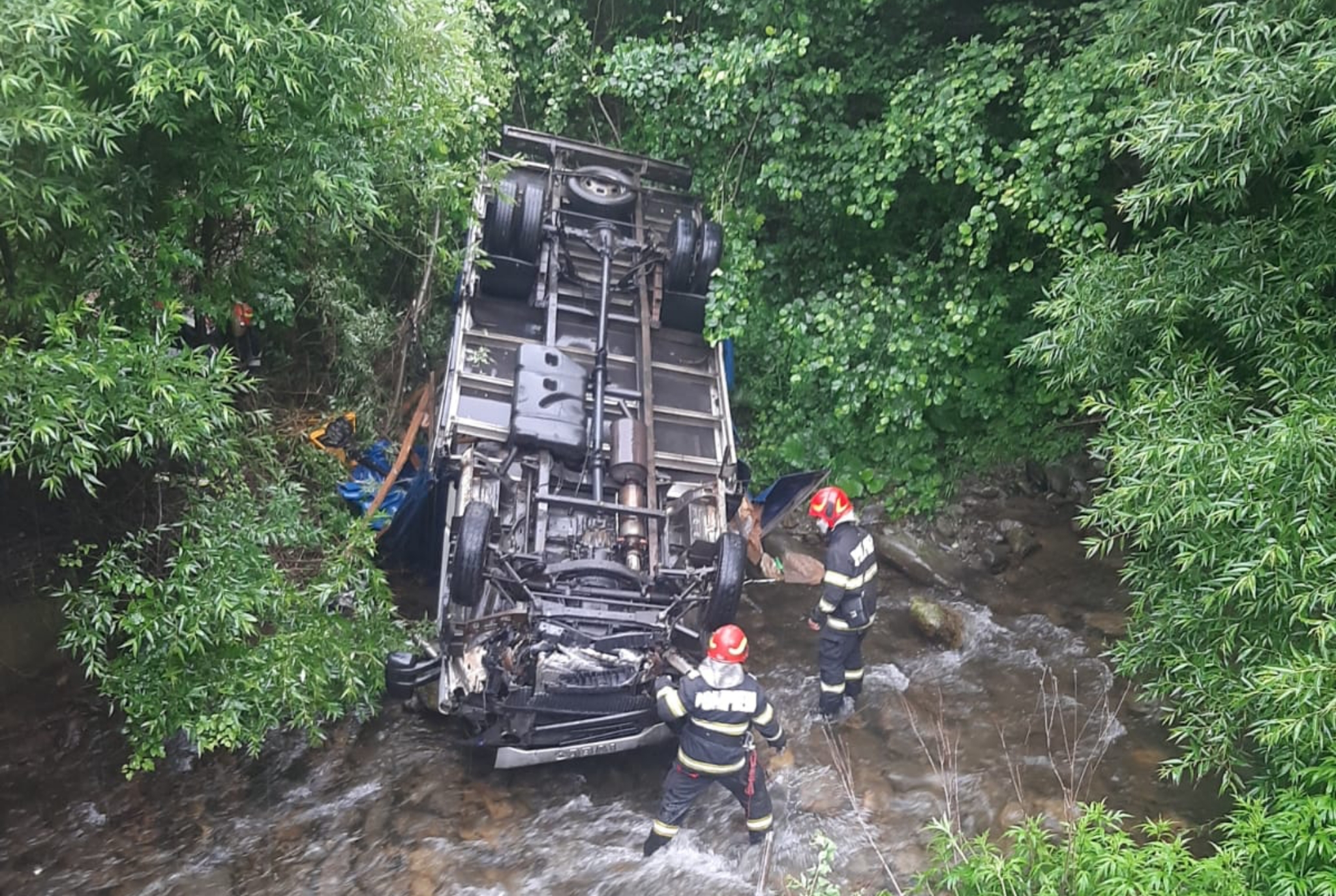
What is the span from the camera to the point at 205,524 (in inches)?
169

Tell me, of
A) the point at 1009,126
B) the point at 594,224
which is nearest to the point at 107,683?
the point at 594,224

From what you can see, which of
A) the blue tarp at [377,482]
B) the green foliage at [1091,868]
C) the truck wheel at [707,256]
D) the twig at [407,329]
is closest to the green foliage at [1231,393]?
the green foliage at [1091,868]

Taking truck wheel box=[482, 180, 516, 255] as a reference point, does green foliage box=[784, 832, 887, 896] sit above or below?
below

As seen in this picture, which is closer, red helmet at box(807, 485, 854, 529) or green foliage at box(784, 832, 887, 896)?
green foliage at box(784, 832, 887, 896)

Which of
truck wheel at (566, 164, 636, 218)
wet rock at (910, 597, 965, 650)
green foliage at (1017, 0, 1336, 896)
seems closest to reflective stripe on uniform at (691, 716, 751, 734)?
green foliage at (1017, 0, 1336, 896)

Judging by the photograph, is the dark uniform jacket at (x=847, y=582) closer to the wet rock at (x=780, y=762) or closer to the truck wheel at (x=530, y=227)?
the wet rock at (x=780, y=762)

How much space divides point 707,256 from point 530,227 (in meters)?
1.38

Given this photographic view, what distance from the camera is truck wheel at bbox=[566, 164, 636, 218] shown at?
706 centimetres

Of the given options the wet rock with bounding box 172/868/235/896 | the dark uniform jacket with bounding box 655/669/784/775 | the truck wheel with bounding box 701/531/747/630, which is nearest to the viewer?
the wet rock with bounding box 172/868/235/896

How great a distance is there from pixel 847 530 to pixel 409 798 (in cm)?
300

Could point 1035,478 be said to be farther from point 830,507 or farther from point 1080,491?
point 830,507

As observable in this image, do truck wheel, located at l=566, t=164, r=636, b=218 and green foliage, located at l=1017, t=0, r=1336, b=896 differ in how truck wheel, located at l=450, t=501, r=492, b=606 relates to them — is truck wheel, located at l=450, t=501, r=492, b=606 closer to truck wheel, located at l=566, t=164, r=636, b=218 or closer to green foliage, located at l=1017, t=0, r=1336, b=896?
green foliage, located at l=1017, t=0, r=1336, b=896

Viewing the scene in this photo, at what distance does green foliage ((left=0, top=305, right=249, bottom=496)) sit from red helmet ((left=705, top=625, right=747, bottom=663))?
250 cm

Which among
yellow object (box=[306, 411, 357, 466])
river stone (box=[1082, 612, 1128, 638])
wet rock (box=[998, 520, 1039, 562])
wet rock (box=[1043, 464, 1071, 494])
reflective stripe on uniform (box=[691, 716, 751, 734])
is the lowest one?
reflective stripe on uniform (box=[691, 716, 751, 734])
